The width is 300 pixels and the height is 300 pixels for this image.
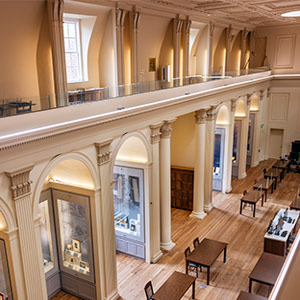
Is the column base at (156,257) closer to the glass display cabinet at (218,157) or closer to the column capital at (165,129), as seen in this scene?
the column capital at (165,129)

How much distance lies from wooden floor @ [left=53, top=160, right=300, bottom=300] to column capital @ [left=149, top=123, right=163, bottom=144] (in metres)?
3.76

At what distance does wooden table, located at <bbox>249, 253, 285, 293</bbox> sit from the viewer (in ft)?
27.8

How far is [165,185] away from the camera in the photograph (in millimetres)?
11039

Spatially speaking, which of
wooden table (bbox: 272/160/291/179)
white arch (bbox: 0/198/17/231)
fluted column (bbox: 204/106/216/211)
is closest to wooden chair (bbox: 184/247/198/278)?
fluted column (bbox: 204/106/216/211)

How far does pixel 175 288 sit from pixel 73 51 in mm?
7080

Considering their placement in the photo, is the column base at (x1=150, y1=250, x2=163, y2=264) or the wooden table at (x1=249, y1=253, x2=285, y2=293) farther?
the column base at (x1=150, y1=250, x2=163, y2=264)

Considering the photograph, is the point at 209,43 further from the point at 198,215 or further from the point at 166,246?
the point at 166,246

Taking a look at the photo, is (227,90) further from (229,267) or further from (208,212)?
(229,267)

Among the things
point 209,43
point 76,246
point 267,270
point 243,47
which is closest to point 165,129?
point 76,246

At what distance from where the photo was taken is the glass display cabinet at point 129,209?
10.4 meters

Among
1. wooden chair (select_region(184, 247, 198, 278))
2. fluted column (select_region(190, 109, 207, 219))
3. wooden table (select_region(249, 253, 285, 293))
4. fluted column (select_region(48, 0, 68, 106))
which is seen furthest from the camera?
fluted column (select_region(190, 109, 207, 219))

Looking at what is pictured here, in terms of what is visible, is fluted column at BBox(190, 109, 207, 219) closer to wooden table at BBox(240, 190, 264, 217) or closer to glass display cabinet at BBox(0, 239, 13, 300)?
wooden table at BBox(240, 190, 264, 217)

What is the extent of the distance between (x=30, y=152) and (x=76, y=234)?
3.27m

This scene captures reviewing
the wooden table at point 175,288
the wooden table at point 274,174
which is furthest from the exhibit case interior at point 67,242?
the wooden table at point 274,174
